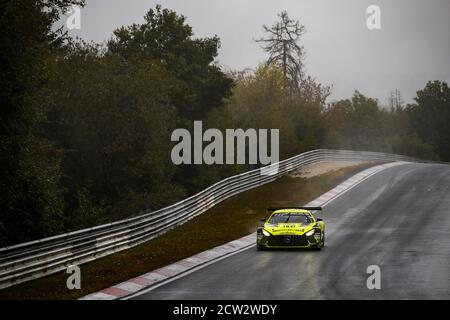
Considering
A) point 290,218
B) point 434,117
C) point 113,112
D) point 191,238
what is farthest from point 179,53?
point 434,117

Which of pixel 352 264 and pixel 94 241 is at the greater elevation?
pixel 94 241

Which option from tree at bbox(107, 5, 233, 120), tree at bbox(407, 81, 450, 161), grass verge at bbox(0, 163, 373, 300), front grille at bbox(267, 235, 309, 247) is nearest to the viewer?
grass verge at bbox(0, 163, 373, 300)

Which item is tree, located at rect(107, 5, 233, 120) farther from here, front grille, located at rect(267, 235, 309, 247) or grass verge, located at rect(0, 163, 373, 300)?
front grille, located at rect(267, 235, 309, 247)

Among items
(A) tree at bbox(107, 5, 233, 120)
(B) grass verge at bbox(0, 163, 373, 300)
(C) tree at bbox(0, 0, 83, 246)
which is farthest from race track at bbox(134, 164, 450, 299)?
(A) tree at bbox(107, 5, 233, 120)

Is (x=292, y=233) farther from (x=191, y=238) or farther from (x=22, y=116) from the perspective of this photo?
(x=22, y=116)

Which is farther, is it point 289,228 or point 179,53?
point 179,53

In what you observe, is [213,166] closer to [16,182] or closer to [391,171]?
[391,171]

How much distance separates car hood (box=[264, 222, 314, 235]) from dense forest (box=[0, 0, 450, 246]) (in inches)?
290

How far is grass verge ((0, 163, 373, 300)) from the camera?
57.4 ft

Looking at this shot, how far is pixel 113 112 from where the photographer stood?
139ft

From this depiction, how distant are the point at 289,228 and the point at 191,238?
531cm

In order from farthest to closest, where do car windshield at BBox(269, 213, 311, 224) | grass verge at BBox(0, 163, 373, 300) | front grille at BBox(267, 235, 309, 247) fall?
car windshield at BBox(269, 213, 311, 224), front grille at BBox(267, 235, 309, 247), grass verge at BBox(0, 163, 373, 300)
